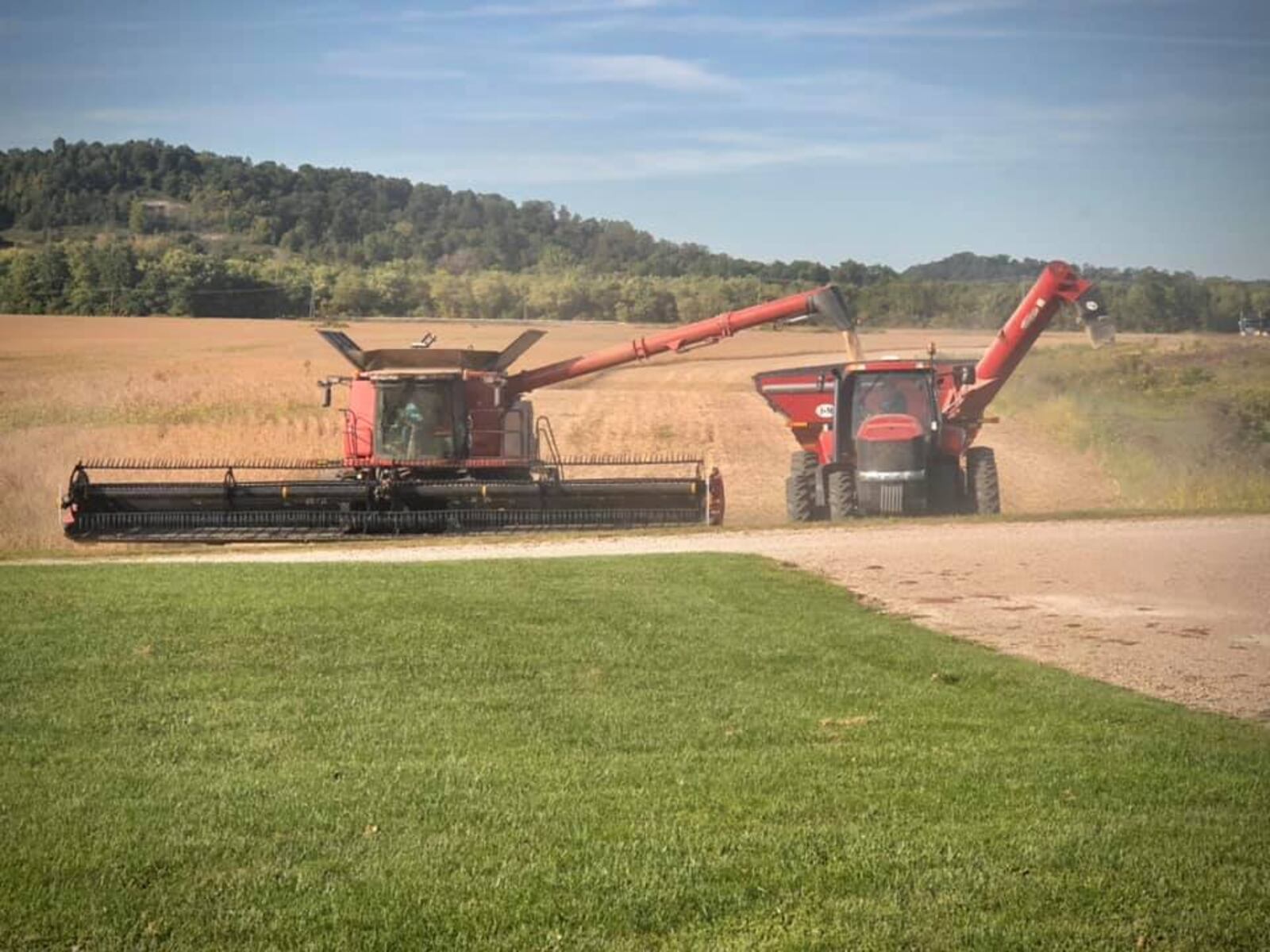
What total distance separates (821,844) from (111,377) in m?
41.4

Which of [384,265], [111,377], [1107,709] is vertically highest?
[384,265]

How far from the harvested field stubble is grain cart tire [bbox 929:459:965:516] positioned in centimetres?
356

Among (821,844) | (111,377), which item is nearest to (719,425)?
(111,377)

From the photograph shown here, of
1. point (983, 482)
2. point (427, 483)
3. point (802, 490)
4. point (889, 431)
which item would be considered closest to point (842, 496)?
point (802, 490)

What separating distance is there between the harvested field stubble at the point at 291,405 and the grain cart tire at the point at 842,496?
3.26 meters

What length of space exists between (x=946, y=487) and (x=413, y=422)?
8948mm

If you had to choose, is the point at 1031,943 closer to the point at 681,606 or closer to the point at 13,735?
the point at 13,735

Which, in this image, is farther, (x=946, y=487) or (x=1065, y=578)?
(x=946, y=487)

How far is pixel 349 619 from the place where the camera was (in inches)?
508

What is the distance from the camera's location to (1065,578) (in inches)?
713

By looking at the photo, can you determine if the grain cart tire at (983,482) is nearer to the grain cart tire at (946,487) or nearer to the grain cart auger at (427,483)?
the grain cart tire at (946,487)

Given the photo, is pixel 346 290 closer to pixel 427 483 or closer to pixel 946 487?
pixel 427 483

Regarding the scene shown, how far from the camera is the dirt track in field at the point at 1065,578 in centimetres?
1269

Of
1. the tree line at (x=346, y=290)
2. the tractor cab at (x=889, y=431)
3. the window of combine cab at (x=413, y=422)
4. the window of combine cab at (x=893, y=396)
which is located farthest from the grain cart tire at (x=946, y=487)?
the tree line at (x=346, y=290)
